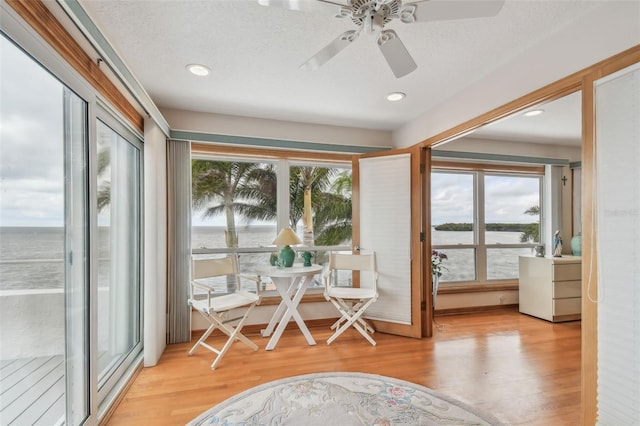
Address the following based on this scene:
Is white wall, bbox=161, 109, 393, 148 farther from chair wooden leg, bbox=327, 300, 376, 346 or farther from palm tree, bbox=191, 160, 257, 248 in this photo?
chair wooden leg, bbox=327, 300, 376, 346

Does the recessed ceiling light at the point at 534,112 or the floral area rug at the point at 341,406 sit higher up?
the recessed ceiling light at the point at 534,112

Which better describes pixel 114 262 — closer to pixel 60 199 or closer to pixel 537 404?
pixel 60 199

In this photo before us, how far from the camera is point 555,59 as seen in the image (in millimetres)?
1907

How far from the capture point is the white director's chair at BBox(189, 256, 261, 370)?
8.96 ft

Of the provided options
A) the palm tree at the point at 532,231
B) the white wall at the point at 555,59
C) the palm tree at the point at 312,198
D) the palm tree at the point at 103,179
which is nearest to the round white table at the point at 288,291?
the palm tree at the point at 312,198

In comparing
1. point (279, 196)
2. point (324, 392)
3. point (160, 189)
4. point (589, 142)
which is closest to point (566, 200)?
point (589, 142)

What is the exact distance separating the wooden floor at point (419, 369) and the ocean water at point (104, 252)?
3.37 feet

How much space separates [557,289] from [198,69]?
4708 millimetres

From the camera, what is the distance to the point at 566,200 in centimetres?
457

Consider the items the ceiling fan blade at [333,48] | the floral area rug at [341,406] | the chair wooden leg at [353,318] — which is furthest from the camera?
the chair wooden leg at [353,318]

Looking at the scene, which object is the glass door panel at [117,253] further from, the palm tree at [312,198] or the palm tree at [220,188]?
the palm tree at [312,198]

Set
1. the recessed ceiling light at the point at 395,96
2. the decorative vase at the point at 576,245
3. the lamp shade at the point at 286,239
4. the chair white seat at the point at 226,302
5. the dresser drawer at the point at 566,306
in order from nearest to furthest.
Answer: the chair white seat at the point at 226,302
the recessed ceiling light at the point at 395,96
the lamp shade at the point at 286,239
the dresser drawer at the point at 566,306
the decorative vase at the point at 576,245

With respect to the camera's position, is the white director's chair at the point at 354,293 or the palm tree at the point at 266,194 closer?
the white director's chair at the point at 354,293

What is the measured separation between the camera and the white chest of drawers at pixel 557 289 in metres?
3.83
